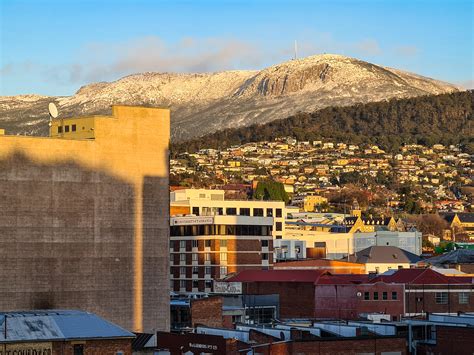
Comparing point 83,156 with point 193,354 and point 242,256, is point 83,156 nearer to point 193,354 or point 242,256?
point 193,354

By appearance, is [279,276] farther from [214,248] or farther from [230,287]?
[214,248]

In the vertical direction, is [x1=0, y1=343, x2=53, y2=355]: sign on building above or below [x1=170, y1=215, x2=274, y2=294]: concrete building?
below

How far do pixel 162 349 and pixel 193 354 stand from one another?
11.9ft

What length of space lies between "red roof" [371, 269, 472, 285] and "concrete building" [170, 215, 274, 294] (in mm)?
36605

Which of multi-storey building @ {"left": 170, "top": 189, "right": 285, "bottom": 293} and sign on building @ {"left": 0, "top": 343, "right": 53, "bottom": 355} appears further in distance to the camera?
multi-storey building @ {"left": 170, "top": 189, "right": 285, "bottom": 293}

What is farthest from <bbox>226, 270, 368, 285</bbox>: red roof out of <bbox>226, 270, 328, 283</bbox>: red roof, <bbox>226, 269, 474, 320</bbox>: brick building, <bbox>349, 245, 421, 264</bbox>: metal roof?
<bbox>349, 245, 421, 264</bbox>: metal roof

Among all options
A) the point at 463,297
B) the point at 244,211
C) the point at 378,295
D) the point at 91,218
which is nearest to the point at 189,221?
the point at 244,211

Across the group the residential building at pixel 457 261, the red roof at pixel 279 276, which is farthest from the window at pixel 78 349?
the residential building at pixel 457 261

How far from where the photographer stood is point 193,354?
9038cm

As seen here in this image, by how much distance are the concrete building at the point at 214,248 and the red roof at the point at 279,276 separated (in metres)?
15.2

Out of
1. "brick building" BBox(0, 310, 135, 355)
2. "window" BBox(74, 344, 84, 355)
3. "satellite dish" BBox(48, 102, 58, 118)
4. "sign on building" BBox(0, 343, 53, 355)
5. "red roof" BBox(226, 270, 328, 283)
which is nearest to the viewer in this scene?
"sign on building" BBox(0, 343, 53, 355)

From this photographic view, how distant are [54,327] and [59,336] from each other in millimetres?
1173

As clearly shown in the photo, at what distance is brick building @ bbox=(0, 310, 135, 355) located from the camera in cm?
7756

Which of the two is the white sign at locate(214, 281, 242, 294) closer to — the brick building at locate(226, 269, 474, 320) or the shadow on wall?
the brick building at locate(226, 269, 474, 320)
